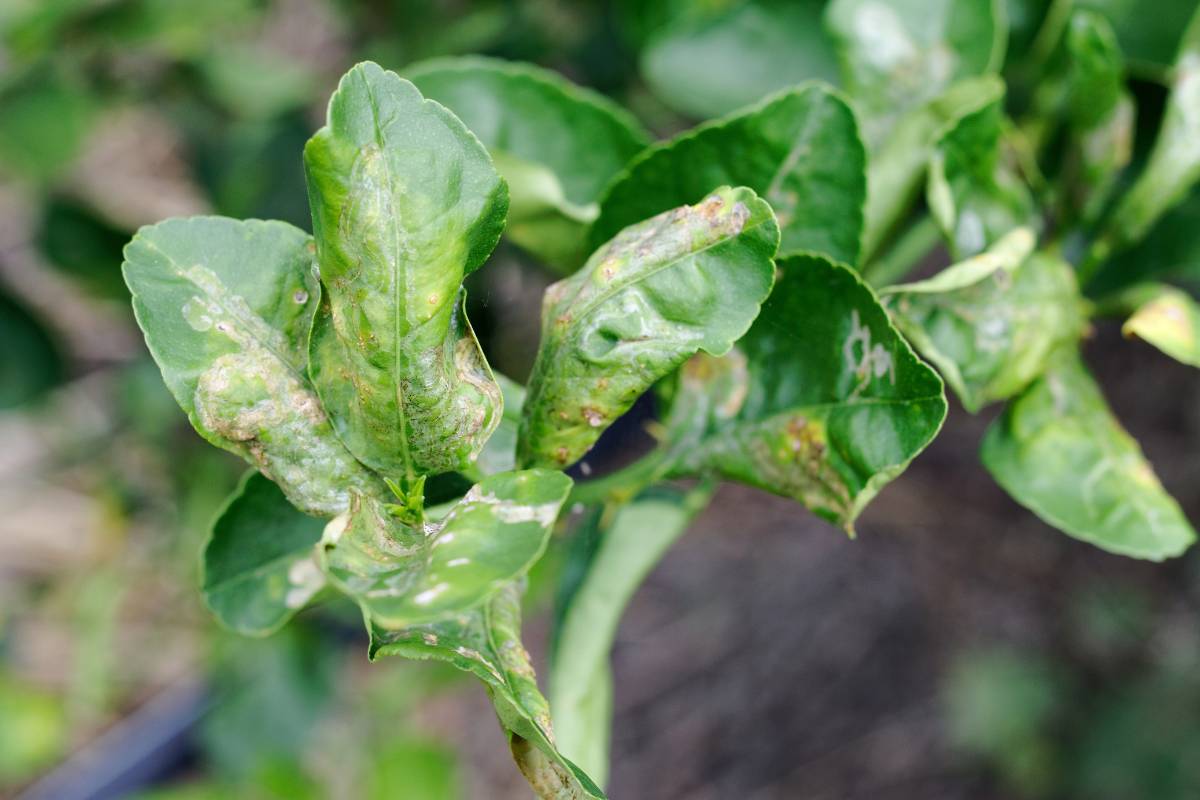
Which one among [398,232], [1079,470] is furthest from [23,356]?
[1079,470]

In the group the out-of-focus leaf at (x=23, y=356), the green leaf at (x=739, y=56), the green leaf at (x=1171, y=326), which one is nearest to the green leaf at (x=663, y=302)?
the green leaf at (x=1171, y=326)

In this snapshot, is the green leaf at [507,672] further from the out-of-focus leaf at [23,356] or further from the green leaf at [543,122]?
the out-of-focus leaf at [23,356]

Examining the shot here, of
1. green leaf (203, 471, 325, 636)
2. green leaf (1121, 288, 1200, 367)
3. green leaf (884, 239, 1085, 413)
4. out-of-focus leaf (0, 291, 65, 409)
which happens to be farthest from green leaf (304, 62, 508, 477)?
out-of-focus leaf (0, 291, 65, 409)

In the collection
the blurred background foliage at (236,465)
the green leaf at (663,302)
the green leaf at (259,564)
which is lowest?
the blurred background foliage at (236,465)

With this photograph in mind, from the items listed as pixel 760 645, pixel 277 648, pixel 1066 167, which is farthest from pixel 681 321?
pixel 760 645

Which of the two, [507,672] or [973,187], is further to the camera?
[973,187]

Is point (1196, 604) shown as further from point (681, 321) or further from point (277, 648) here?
point (681, 321)

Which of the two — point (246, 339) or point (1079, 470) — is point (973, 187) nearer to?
point (1079, 470)
